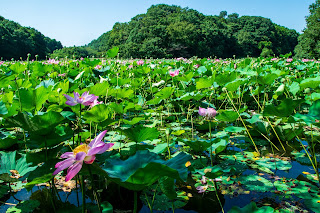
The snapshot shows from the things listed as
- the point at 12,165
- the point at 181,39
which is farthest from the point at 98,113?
the point at 181,39

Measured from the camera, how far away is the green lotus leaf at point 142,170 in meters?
0.46

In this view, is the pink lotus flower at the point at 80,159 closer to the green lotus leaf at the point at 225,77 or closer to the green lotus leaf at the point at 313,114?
the green lotus leaf at the point at 313,114

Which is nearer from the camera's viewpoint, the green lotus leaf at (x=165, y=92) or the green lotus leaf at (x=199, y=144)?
the green lotus leaf at (x=199, y=144)

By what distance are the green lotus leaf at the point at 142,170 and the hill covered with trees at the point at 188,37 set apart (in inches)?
868

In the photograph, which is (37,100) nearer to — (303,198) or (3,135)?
(3,135)

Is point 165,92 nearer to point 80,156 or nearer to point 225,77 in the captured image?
point 225,77

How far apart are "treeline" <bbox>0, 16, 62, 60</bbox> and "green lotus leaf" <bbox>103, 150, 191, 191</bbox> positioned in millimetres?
23155

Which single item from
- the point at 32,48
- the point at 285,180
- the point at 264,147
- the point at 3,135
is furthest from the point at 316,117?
the point at 32,48

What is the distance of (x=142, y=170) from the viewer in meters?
0.46

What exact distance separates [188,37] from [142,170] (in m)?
28.7

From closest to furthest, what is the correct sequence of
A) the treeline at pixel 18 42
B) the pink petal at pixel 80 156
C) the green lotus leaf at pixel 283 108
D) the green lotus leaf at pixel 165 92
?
the pink petal at pixel 80 156, the green lotus leaf at pixel 283 108, the green lotus leaf at pixel 165 92, the treeline at pixel 18 42

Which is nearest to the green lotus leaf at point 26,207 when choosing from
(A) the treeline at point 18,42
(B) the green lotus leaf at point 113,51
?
(B) the green lotus leaf at point 113,51

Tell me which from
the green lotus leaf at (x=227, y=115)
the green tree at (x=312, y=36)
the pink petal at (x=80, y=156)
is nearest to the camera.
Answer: the pink petal at (x=80, y=156)

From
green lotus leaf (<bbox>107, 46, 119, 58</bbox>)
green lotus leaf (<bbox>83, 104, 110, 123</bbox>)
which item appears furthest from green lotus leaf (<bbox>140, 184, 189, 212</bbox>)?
green lotus leaf (<bbox>107, 46, 119, 58</bbox>)
